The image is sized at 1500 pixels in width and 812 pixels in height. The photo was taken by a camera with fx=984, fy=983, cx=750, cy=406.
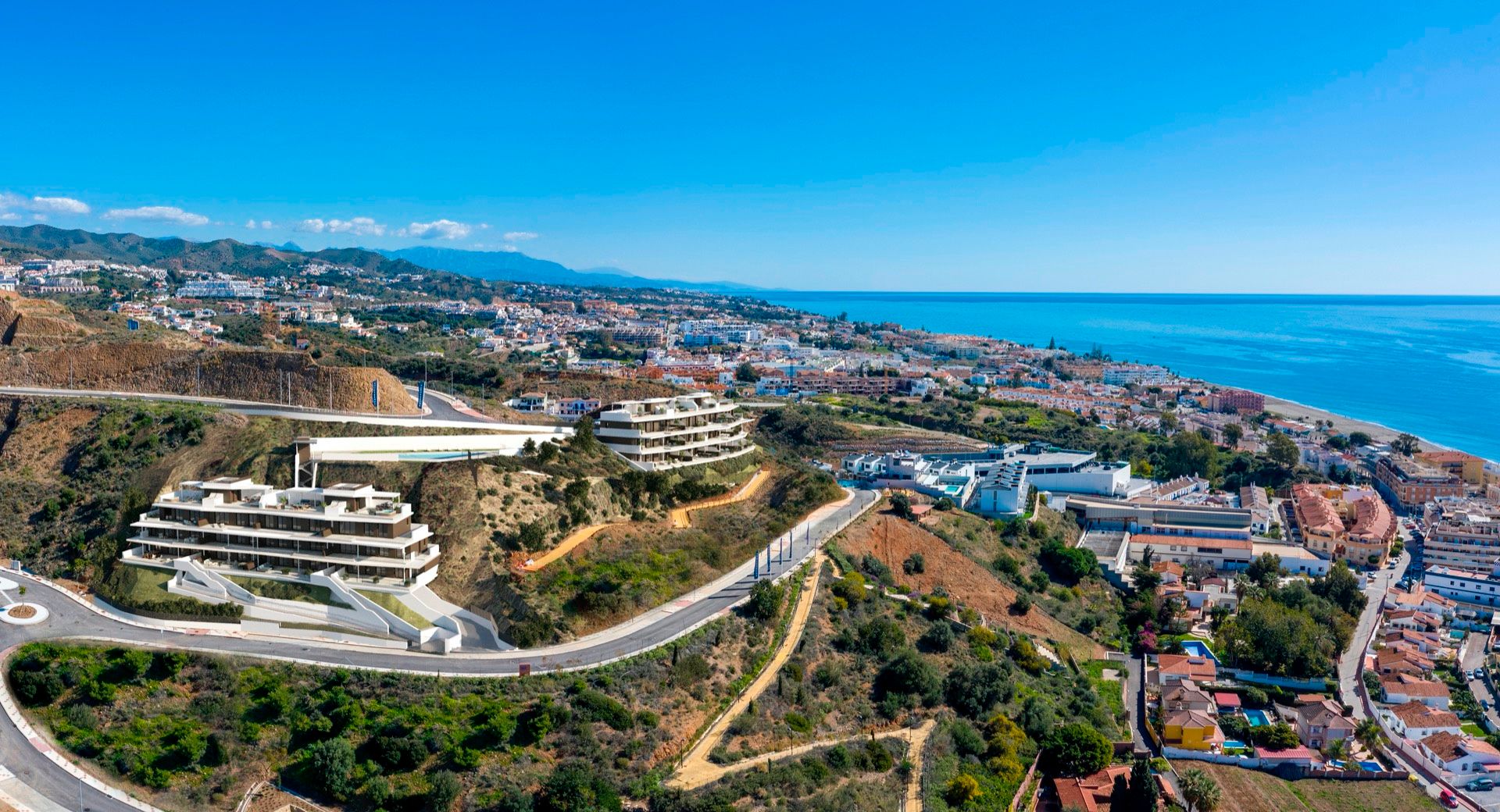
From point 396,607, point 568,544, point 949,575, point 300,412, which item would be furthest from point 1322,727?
point 300,412

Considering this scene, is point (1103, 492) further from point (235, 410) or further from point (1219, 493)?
point (235, 410)

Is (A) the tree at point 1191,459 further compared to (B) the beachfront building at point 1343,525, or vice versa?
(A) the tree at point 1191,459

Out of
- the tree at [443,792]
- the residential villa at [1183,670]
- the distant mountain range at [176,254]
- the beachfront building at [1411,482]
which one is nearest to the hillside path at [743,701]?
the tree at [443,792]

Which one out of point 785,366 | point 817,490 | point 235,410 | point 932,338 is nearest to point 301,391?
point 235,410

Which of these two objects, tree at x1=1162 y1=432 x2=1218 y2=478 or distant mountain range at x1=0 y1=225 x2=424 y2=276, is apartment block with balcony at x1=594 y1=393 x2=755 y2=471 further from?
distant mountain range at x1=0 y1=225 x2=424 y2=276

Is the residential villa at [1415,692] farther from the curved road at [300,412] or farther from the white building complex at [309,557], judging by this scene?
the curved road at [300,412]

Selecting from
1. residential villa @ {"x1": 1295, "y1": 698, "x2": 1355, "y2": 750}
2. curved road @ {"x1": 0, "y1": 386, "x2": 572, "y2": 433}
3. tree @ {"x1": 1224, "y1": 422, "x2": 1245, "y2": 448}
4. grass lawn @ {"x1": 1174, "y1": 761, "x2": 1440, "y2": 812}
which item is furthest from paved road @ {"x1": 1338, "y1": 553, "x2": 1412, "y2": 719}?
curved road @ {"x1": 0, "y1": 386, "x2": 572, "y2": 433}
